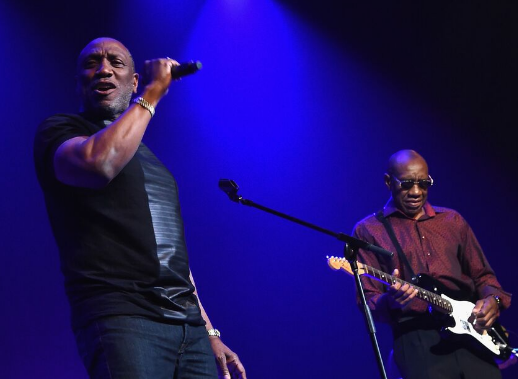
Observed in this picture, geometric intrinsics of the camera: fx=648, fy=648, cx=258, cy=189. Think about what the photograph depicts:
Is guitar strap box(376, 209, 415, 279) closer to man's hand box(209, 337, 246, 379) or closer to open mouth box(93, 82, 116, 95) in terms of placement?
man's hand box(209, 337, 246, 379)

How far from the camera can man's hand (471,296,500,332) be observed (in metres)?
3.72

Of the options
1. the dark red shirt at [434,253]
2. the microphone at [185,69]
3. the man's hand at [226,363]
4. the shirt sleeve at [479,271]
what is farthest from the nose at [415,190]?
the microphone at [185,69]

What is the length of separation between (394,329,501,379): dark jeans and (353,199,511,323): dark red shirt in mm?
191

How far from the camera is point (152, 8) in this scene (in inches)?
192

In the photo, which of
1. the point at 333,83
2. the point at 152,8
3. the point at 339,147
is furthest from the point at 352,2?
the point at 152,8

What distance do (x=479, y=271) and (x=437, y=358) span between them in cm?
72

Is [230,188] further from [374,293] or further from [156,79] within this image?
[374,293]

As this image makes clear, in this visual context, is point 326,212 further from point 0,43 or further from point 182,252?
point 182,252

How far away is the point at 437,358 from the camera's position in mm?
3559

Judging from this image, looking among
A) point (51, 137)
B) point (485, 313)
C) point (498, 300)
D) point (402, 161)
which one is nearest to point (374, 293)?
point (485, 313)

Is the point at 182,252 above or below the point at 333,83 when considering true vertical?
below

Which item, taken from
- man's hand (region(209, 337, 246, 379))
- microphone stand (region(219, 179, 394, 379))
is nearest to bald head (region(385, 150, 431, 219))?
microphone stand (region(219, 179, 394, 379))

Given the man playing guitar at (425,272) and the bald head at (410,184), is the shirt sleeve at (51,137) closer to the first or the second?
the man playing guitar at (425,272)

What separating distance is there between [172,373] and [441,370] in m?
2.11
